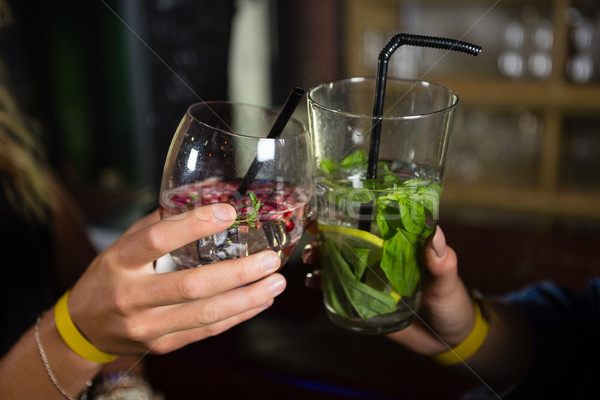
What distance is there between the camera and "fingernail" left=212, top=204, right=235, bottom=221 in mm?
635

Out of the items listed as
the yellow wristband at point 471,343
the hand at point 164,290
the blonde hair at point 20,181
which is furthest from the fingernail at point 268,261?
the blonde hair at point 20,181

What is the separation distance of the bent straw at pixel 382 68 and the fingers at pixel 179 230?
0.61 feet

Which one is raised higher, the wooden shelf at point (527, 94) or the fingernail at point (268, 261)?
the fingernail at point (268, 261)

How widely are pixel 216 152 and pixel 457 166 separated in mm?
2484

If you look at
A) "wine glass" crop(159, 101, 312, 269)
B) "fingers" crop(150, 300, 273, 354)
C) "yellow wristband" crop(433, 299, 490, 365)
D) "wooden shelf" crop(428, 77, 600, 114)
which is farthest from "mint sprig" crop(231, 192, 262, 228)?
"wooden shelf" crop(428, 77, 600, 114)

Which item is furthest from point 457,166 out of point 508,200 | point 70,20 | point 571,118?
point 70,20

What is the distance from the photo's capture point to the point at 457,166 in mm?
3035

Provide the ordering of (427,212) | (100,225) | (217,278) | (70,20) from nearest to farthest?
(217,278), (427,212), (100,225), (70,20)

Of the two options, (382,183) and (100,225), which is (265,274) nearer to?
(382,183)

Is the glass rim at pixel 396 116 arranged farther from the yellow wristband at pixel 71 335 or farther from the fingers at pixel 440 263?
the yellow wristband at pixel 71 335

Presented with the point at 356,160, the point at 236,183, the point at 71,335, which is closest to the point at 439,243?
the point at 356,160

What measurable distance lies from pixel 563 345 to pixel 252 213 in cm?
70

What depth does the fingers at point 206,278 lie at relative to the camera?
0.65m

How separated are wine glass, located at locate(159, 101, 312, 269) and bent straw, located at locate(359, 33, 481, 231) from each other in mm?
86
